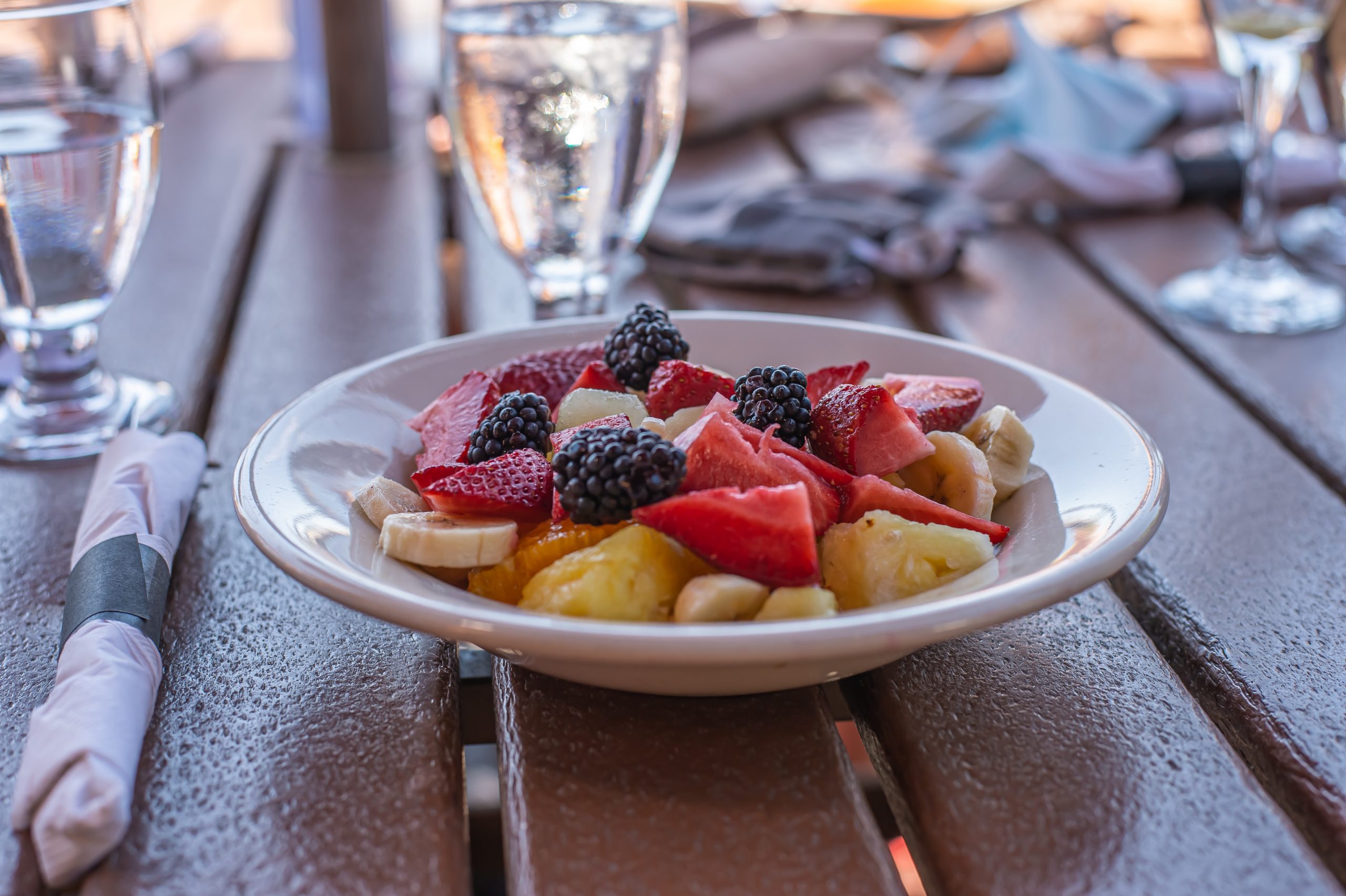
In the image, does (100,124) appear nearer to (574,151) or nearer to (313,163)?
(574,151)

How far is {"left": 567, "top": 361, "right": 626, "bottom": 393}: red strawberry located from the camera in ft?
2.62

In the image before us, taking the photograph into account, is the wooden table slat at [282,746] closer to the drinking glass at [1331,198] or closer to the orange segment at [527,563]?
the orange segment at [527,563]

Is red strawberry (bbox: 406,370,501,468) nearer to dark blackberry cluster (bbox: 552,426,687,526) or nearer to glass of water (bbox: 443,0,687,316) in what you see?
dark blackberry cluster (bbox: 552,426,687,526)

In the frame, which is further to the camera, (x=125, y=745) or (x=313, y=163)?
(x=313, y=163)

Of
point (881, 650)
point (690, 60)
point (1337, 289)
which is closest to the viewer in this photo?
point (881, 650)

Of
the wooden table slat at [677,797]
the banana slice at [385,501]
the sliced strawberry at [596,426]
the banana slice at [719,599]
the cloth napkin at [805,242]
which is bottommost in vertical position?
the cloth napkin at [805,242]

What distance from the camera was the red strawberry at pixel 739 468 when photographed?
64cm

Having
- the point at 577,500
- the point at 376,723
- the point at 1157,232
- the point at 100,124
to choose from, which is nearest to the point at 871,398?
the point at 577,500

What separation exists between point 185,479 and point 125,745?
308 mm

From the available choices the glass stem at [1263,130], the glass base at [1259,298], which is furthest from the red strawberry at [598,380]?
the glass stem at [1263,130]

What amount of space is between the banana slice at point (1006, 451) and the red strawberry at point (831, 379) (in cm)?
9

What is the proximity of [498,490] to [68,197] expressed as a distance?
481 mm

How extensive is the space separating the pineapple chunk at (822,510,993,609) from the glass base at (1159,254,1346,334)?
2.56ft

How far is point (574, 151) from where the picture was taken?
1.07 meters
